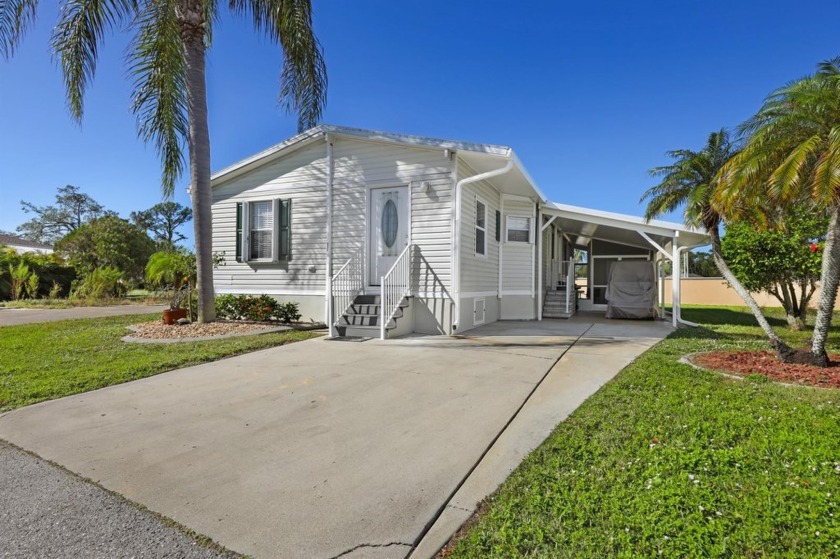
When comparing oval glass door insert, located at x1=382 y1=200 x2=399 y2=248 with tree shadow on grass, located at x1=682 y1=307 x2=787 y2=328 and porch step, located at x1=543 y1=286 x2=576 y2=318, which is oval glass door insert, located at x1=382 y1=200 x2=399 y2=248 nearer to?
porch step, located at x1=543 y1=286 x2=576 y2=318

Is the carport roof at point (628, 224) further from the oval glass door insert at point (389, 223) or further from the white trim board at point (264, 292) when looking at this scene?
the white trim board at point (264, 292)

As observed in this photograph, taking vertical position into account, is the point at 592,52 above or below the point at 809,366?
above

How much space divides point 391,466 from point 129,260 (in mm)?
32452

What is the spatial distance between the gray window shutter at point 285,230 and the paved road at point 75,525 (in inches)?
310

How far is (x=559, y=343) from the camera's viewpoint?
297 inches

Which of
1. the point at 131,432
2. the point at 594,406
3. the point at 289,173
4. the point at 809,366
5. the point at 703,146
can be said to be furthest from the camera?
the point at 289,173

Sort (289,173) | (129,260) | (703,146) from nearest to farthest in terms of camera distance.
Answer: (703,146), (289,173), (129,260)

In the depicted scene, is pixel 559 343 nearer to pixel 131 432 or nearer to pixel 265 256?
pixel 131 432

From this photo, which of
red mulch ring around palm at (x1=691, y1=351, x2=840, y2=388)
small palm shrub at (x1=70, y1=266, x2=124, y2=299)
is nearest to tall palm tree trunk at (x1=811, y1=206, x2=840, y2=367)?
red mulch ring around palm at (x1=691, y1=351, x2=840, y2=388)

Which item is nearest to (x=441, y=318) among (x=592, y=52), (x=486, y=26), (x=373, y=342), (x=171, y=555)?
(x=373, y=342)

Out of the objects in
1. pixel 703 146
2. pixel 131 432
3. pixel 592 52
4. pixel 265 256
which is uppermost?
pixel 592 52

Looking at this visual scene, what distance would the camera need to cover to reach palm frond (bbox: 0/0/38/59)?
7.62m

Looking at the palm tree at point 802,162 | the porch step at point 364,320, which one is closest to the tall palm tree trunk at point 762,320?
the palm tree at point 802,162

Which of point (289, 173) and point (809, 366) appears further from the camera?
point (289, 173)
